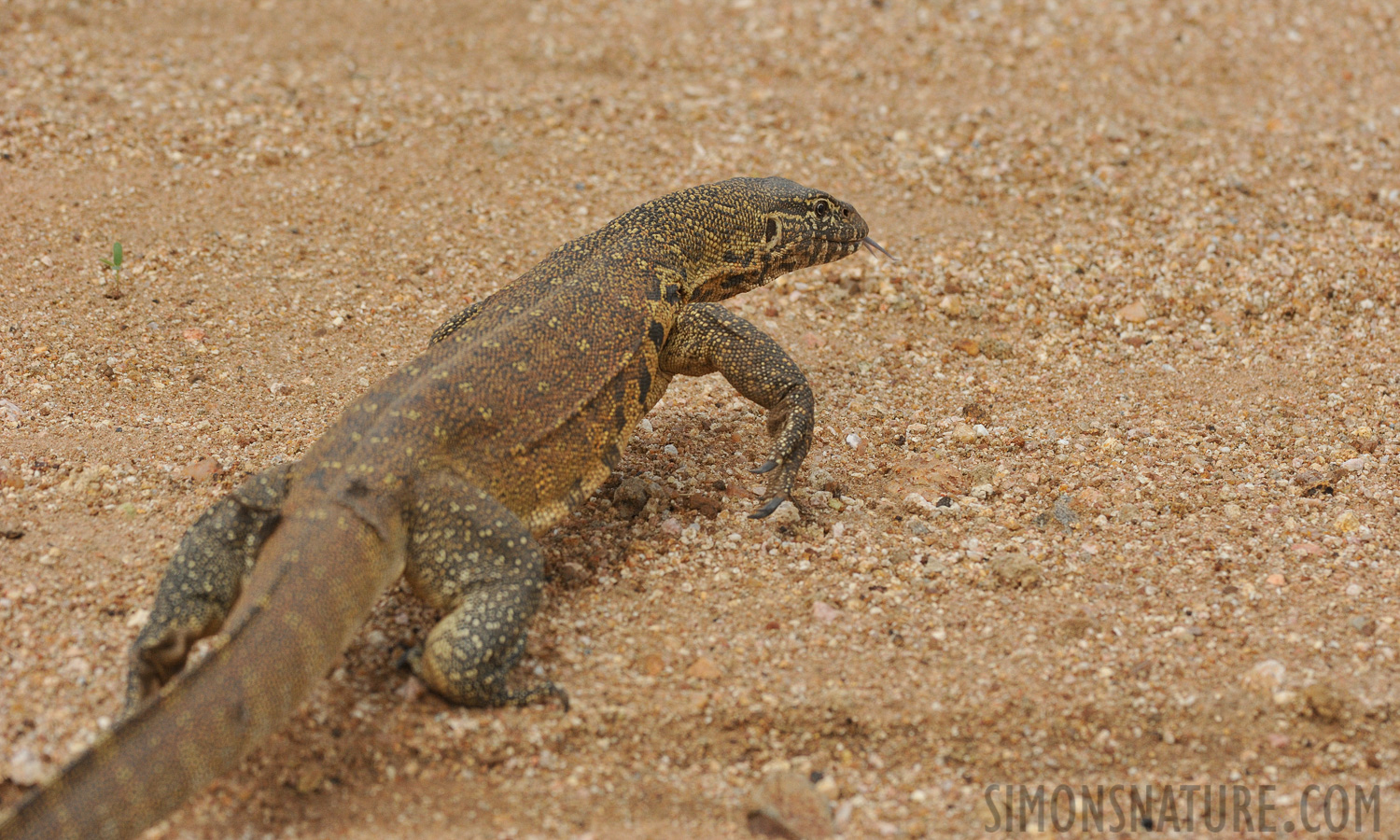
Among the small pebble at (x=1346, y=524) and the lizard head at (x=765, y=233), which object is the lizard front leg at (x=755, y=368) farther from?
the small pebble at (x=1346, y=524)

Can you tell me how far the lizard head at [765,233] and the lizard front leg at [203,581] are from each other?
2890mm

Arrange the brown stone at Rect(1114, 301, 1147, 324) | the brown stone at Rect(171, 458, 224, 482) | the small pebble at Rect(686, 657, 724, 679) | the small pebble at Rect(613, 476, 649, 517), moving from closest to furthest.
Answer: the small pebble at Rect(686, 657, 724, 679) → the brown stone at Rect(171, 458, 224, 482) → the small pebble at Rect(613, 476, 649, 517) → the brown stone at Rect(1114, 301, 1147, 324)

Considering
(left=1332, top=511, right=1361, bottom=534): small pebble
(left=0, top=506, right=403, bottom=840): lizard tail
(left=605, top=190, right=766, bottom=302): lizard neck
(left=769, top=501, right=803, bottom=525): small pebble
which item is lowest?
(left=1332, top=511, right=1361, bottom=534): small pebble

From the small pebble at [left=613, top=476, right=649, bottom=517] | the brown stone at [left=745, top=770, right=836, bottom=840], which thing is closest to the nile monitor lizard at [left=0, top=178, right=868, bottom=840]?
the small pebble at [left=613, top=476, right=649, bottom=517]

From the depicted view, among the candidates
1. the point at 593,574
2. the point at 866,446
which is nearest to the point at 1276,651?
the point at 866,446

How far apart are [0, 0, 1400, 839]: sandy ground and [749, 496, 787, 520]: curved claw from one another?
0.15 meters

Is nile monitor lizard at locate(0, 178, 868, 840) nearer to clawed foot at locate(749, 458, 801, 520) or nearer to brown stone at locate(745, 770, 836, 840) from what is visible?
clawed foot at locate(749, 458, 801, 520)

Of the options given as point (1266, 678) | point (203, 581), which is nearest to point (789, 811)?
point (1266, 678)

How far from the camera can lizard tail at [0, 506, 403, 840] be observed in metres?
3.82

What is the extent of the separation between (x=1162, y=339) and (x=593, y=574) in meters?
5.02

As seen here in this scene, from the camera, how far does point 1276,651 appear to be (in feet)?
17.5

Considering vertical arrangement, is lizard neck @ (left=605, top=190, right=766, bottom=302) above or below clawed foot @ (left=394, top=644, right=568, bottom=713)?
above

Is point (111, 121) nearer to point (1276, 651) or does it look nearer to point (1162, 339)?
point (1162, 339)

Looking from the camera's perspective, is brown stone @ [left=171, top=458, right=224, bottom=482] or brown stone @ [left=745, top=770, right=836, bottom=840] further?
brown stone @ [left=171, top=458, right=224, bottom=482]
